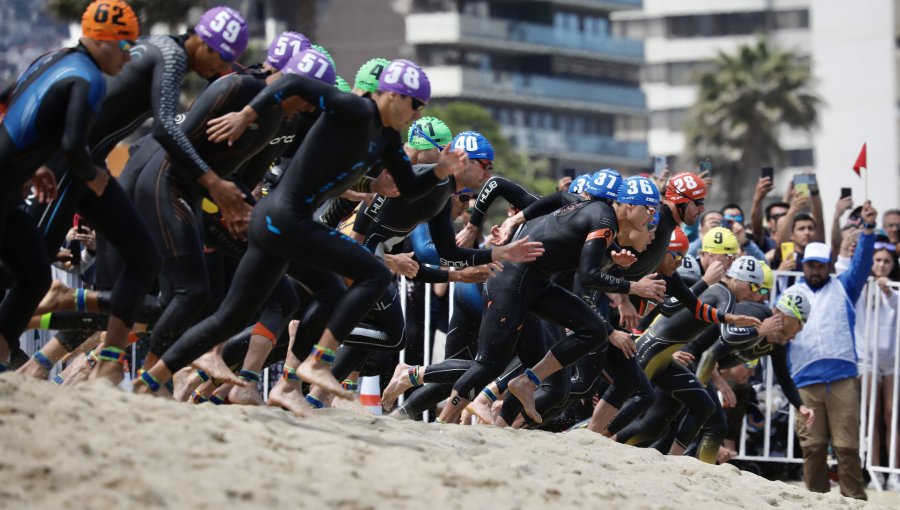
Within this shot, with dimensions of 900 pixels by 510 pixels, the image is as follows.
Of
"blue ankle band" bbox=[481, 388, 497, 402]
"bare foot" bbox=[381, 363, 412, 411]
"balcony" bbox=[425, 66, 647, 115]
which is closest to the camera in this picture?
"blue ankle band" bbox=[481, 388, 497, 402]

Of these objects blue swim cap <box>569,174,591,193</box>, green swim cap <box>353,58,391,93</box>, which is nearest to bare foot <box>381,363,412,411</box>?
blue swim cap <box>569,174,591,193</box>

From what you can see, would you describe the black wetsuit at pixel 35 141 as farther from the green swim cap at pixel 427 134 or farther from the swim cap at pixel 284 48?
the green swim cap at pixel 427 134

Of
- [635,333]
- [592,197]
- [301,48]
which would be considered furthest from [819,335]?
[301,48]

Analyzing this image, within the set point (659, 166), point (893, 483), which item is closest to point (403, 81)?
point (659, 166)

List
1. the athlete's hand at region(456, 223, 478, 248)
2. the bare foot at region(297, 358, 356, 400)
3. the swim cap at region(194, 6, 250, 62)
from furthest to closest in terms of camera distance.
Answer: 1. the athlete's hand at region(456, 223, 478, 248)
2. the swim cap at region(194, 6, 250, 62)
3. the bare foot at region(297, 358, 356, 400)

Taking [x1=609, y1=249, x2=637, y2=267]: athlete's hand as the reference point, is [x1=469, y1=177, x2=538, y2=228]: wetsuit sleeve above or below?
above

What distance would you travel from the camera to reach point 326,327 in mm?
8586

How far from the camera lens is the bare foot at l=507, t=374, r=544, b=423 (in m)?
10.7

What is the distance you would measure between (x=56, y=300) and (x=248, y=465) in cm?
268

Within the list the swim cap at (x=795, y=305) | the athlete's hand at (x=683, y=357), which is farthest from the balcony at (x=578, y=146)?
the athlete's hand at (x=683, y=357)

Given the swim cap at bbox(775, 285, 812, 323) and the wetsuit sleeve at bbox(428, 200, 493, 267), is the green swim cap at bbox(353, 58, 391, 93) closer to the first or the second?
the wetsuit sleeve at bbox(428, 200, 493, 267)

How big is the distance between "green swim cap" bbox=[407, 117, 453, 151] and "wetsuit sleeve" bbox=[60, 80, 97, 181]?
13.1 ft

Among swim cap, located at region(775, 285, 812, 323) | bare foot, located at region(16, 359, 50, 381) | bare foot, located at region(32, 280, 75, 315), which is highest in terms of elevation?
swim cap, located at region(775, 285, 812, 323)

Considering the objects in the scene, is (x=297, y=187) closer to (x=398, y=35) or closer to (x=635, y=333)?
(x=635, y=333)
